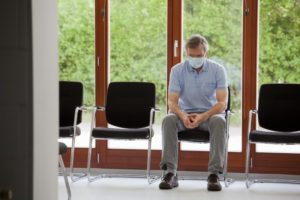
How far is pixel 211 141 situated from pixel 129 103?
940 mm

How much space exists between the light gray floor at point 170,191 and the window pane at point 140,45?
2.18ft

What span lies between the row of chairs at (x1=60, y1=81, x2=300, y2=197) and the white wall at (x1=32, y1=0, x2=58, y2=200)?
8.72 ft

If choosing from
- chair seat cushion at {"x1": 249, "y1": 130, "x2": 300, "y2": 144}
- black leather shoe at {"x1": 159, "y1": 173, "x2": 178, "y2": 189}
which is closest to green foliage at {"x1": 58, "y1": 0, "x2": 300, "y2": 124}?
chair seat cushion at {"x1": 249, "y1": 130, "x2": 300, "y2": 144}

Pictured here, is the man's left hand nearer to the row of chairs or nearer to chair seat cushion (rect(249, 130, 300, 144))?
the row of chairs

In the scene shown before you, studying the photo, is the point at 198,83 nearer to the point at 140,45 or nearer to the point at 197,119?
the point at 197,119

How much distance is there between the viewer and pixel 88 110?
5.50 m

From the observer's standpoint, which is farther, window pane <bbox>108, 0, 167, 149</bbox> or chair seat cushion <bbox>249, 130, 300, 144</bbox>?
window pane <bbox>108, 0, 167, 149</bbox>

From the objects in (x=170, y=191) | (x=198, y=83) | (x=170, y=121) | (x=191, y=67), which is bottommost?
(x=170, y=191)

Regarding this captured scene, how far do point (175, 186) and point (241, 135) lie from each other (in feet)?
3.11

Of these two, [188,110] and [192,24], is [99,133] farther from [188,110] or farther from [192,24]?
[192,24]

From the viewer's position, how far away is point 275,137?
15.3 ft

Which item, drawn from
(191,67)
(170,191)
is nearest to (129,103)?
(191,67)

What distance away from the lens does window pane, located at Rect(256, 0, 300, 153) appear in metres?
5.21
